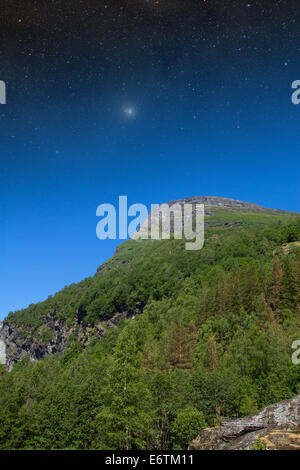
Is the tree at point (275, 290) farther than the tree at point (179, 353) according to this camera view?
Yes

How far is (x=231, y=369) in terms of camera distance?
46.1m

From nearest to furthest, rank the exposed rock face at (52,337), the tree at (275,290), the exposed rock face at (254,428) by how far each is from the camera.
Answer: the exposed rock face at (254,428) < the tree at (275,290) < the exposed rock face at (52,337)

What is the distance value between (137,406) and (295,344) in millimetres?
29033

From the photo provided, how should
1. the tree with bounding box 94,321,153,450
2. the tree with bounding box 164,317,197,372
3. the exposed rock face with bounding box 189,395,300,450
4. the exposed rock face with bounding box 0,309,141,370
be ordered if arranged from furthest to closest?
1. the exposed rock face with bounding box 0,309,141,370
2. the tree with bounding box 164,317,197,372
3. the tree with bounding box 94,321,153,450
4. the exposed rock face with bounding box 189,395,300,450

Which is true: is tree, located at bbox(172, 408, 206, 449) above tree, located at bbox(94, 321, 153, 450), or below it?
below

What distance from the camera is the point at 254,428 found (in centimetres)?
1418

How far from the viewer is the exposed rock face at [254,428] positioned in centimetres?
1234

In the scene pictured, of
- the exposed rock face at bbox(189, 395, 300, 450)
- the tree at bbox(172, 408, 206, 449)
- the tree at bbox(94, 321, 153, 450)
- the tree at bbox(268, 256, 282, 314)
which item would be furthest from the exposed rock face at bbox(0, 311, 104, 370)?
the exposed rock face at bbox(189, 395, 300, 450)

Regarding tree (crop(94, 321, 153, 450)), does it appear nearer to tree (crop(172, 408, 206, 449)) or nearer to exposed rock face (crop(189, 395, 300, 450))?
tree (crop(172, 408, 206, 449))

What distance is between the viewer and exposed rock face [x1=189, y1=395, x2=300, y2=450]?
40.5 ft

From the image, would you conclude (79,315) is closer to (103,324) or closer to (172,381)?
(103,324)

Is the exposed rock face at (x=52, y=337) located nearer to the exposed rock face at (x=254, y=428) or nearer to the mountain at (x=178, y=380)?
the mountain at (x=178, y=380)

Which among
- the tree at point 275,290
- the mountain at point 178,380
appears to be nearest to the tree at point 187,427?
the mountain at point 178,380
